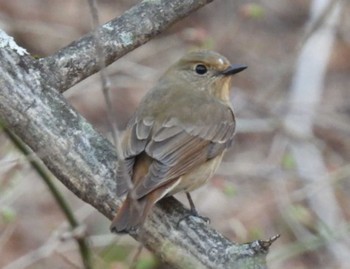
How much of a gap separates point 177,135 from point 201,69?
26.7 inches

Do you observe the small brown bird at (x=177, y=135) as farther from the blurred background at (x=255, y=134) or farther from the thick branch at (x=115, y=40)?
the blurred background at (x=255, y=134)

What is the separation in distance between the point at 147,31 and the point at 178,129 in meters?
0.58

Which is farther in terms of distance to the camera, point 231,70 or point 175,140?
point 231,70

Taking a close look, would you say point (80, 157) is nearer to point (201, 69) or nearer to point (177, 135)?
point (177, 135)

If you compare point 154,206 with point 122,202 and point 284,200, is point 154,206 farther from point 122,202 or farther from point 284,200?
point 284,200

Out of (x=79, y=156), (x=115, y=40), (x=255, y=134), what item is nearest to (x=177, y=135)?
(x=115, y=40)

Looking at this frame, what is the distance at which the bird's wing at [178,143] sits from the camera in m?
4.25

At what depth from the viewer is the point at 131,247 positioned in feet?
22.5

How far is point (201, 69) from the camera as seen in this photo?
17.1 feet

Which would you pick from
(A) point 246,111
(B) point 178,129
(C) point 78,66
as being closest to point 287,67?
(A) point 246,111

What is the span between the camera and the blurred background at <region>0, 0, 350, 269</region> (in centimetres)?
709

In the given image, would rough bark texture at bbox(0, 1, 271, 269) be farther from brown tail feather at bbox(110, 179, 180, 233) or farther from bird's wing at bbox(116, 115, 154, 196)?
bird's wing at bbox(116, 115, 154, 196)

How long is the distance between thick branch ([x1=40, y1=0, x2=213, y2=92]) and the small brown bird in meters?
0.41

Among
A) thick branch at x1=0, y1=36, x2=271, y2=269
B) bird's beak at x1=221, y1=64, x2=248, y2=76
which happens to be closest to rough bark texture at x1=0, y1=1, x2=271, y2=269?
thick branch at x1=0, y1=36, x2=271, y2=269
